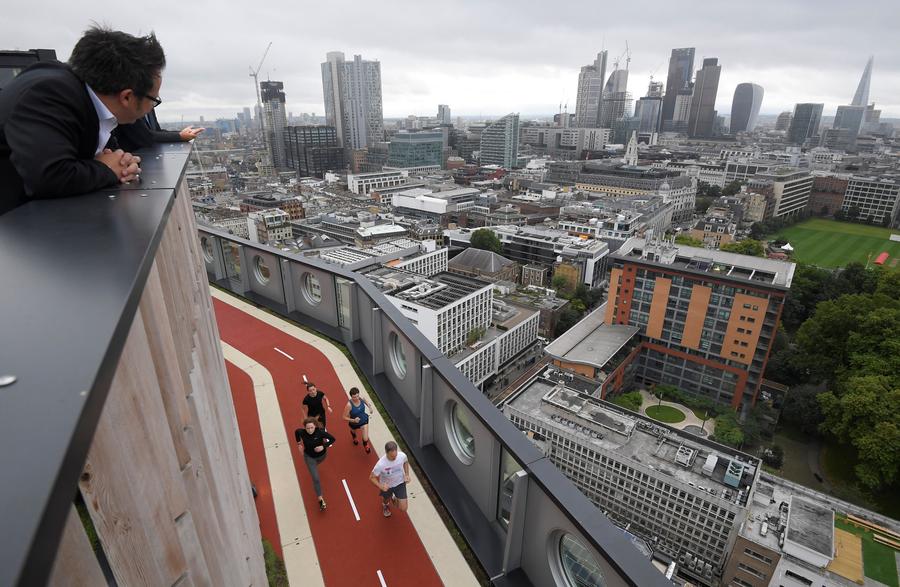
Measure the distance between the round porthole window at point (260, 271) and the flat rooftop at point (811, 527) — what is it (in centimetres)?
1616

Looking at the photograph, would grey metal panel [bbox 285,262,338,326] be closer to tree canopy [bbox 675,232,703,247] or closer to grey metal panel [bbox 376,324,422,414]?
grey metal panel [bbox 376,324,422,414]

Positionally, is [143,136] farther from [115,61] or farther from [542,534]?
[542,534]

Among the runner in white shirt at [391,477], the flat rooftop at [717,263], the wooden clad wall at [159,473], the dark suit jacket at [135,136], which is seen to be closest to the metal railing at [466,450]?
the runner in white shirt at [391,477]

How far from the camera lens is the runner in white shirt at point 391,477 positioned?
3281mm

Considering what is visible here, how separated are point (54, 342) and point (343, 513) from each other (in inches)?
122

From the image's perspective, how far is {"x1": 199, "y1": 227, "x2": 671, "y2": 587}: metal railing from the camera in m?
2.26

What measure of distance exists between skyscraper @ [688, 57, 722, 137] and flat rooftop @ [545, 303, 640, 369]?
476ft

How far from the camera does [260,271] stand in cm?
699

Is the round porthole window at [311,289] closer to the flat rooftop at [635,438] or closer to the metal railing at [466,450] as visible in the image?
the metal railing at [466,450]

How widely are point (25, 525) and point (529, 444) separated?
2.47 m

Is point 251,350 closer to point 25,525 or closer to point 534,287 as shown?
point 25,525

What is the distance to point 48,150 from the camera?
1.65m

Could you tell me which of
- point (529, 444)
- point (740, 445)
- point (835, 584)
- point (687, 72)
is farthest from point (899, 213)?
point (687, 72)

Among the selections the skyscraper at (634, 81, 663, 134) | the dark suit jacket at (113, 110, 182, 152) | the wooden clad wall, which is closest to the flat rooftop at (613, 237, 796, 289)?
the dark suit jacket at (113, 110, 182, 152)
